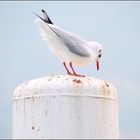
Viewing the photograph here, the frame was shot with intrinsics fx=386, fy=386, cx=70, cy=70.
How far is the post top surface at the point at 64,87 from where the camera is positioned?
4.87m

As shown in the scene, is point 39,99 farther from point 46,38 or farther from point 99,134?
point 46,38

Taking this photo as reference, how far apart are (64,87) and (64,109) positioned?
281mm

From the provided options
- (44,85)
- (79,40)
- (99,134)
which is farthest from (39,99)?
(79,40)

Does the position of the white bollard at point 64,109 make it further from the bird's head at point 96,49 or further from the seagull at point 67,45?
the bird's head at point 96,49

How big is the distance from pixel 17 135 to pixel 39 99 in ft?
2.00

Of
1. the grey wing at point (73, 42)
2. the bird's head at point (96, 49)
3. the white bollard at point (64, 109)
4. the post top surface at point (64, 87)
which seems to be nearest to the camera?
the white bollard at point (64, 109)

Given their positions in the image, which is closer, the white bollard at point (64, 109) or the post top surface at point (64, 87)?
the white bollard at point (64, 109)

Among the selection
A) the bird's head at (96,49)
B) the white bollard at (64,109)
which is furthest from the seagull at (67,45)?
the white bollard at (64,109)

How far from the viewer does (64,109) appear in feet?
15.7

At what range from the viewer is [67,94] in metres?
4.84

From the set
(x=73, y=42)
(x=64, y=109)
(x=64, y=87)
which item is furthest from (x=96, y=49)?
(x=64, y=109)

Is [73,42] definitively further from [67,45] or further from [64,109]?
[64,109]

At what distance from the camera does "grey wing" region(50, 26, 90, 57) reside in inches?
236

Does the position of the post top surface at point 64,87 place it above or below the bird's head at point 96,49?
below
